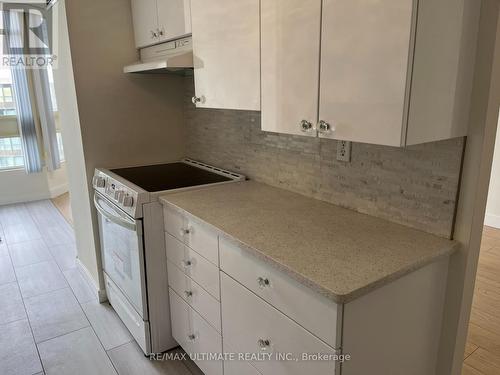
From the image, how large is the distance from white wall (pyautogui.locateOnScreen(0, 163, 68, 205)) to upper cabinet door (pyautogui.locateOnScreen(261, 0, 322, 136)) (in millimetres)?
4678

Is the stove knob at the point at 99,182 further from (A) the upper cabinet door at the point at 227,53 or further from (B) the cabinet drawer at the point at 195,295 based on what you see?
(A) the upper cabinet door at the point at 227,53

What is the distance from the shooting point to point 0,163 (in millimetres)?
4984

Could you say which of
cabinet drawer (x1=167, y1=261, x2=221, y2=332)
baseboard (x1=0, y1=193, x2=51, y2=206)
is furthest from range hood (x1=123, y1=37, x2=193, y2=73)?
baseboard (x1=0, y1=193, x2=51, y2=206)

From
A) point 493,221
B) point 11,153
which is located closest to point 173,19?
point 493,221

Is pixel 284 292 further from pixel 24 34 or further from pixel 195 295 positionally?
pixel 24 34

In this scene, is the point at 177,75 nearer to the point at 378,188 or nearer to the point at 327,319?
the point at 378,188

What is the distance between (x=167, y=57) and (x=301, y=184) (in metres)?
→ 1.08

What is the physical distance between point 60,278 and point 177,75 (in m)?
1.85

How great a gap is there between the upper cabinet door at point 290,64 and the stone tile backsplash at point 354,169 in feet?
1.24

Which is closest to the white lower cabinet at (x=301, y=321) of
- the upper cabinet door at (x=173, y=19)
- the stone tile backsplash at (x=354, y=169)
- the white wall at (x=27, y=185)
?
the stone tile backsplash at (x=354, y=169)

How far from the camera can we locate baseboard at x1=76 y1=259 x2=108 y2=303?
2.68 metres

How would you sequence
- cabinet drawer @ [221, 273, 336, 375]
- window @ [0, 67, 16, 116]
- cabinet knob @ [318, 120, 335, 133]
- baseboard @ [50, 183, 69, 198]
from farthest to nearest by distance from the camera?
baseboard @ [50, 183, 69, 198] → window @ [0, 67, 16, 116] → cabinet knob @ [318, 120, 335, 133] → cabinet drawer @ [221, 273, 336, 375]

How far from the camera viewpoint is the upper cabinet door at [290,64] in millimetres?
1270

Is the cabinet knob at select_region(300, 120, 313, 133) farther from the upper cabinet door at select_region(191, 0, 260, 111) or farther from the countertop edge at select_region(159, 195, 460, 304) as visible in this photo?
the countertop edge at select_region(159, 195, 460, 304)
